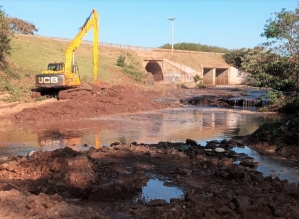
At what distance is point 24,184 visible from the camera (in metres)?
7.70

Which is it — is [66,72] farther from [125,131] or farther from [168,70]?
[168,70]

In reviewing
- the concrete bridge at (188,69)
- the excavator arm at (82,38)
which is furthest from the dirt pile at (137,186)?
the concrete bridge at (188,69)

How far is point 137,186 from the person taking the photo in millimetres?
7730

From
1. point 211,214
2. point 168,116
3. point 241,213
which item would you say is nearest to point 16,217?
point 211,214

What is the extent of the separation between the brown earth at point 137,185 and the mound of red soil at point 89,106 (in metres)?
10.5

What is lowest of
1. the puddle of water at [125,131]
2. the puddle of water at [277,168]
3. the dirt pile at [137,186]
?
the puddle of water at [125,131]

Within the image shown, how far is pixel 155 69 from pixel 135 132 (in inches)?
1897

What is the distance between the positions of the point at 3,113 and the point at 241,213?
64.0 ft

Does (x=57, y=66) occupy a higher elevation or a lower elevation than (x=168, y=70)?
higher

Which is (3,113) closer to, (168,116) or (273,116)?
(168,116)

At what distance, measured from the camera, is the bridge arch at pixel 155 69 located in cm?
6073

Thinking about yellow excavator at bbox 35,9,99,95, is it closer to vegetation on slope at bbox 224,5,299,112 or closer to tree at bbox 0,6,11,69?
tree at bbox 0,6,11,69

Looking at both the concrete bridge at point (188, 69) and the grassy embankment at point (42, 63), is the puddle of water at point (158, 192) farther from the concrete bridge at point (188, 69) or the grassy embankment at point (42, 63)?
the concrete bridge at point (188, 69)

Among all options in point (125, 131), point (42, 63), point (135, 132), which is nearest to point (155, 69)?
point (42, 63)
